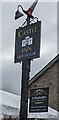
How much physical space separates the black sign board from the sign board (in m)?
2.32

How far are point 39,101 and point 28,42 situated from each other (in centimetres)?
324

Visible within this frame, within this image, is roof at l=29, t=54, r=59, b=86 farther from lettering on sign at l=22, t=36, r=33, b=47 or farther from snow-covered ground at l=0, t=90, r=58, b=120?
lettering on sign at l=22, t=36, r=33, b=47

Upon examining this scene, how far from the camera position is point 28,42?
16188 mm

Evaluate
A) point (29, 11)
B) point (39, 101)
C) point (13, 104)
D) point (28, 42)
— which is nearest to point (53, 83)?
point (13, 104)

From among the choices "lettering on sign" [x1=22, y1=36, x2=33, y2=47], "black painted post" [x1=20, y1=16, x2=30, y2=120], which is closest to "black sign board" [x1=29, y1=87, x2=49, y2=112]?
"black painted post" [x1=20, y1=16, x2=30, y2=120]

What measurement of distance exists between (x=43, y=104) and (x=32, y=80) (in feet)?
40.7

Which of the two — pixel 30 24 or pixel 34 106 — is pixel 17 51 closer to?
pixel 30 24

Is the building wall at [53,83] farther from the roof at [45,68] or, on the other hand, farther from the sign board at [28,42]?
the sign board at [28,42]

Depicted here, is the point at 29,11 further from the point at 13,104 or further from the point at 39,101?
the point at 13,104

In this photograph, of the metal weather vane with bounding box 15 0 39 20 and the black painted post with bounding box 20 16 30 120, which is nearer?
the black painted post with bounding box 20 16 30 120

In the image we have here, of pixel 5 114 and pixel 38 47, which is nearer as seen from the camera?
pixel 38 47

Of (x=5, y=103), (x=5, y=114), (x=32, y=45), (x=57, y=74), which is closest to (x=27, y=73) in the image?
(x=32, y=45)

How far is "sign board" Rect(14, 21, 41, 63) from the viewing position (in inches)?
617

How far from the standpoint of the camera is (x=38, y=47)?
1553cm
